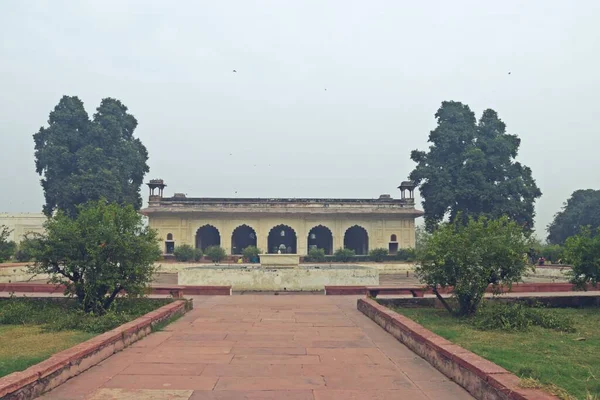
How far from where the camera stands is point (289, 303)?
11.3m

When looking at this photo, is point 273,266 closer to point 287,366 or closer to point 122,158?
point 287,366

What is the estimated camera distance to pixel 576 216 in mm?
41500

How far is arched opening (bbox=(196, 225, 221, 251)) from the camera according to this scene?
118 feet

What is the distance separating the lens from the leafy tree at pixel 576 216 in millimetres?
40156

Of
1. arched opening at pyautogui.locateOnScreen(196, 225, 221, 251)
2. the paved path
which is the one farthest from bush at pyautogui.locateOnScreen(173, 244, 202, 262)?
the paved path

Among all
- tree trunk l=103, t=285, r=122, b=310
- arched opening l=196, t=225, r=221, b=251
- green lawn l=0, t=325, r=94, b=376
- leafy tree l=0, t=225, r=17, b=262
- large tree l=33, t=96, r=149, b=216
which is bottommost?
green lawn l=0, t=325, r=94, b=376

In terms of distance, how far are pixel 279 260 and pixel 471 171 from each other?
1665cm

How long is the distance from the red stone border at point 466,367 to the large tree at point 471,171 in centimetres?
2304

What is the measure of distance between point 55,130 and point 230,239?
12.9 m

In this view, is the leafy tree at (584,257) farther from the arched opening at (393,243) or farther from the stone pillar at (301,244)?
the arched opening at (393,243)

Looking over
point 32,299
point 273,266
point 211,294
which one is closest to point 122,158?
point 273,266

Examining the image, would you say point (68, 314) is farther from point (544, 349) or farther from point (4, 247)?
point (4, 247)

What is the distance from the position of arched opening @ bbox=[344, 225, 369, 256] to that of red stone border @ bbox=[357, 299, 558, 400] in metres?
30.5

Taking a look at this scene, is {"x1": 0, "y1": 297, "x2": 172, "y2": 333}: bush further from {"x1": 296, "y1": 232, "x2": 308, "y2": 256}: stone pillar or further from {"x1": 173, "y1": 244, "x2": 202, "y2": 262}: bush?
{"x1": 296, "y1": 232, "x2": 308, "y2": 256}: stone pillar
